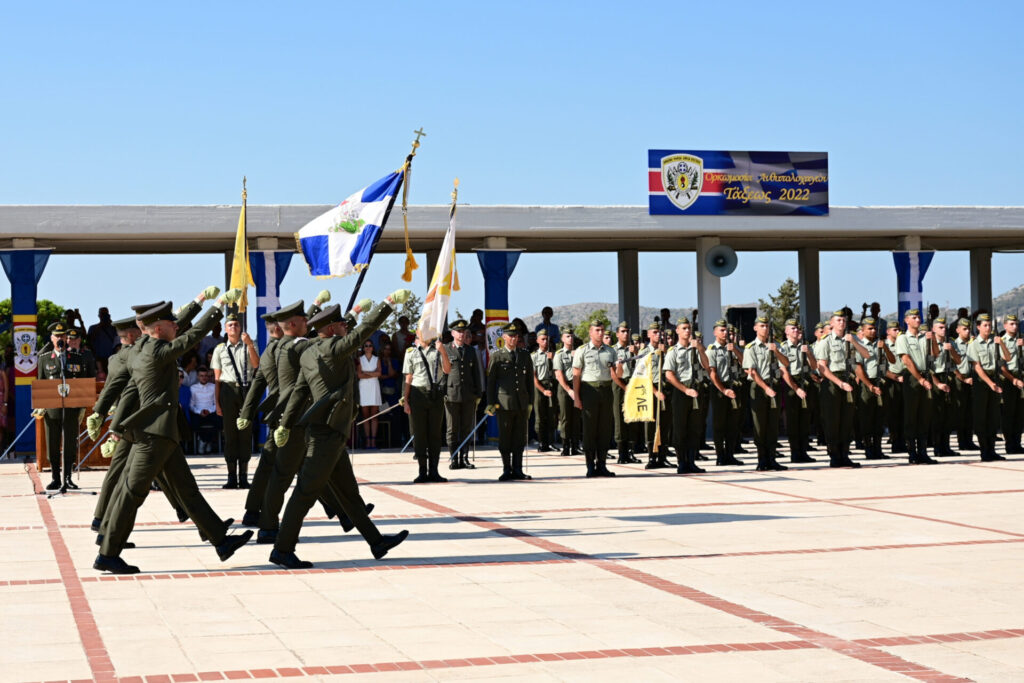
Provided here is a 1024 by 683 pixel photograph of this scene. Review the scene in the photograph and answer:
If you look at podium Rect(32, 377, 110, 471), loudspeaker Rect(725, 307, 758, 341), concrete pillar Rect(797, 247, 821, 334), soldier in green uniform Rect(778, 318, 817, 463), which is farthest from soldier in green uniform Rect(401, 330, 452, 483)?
concrete pillar Rect(797, 247, 821, 334)

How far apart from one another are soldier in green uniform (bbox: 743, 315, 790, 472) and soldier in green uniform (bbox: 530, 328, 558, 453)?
3972mm

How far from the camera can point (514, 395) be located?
16219 mm

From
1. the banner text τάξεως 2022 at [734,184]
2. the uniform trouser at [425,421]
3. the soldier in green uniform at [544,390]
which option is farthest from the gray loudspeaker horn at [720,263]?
the uniform trouser at [425,421]

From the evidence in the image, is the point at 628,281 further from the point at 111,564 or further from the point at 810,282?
the point at 111,564

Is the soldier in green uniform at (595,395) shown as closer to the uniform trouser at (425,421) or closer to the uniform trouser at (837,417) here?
the uniform trouser at (425,421)

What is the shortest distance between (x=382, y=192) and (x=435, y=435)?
3051 mm

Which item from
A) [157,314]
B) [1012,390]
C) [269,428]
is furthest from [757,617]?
[1012,390]

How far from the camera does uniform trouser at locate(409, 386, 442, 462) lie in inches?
630

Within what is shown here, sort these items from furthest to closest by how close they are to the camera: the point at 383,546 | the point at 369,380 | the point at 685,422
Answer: the point at 369,380, the point at 685,422, the point at 383,546

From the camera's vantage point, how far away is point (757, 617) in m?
7.58

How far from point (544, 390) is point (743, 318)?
5.70 m

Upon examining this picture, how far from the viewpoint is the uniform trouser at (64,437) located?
14.9m

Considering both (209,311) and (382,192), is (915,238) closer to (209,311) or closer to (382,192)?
(382,192)

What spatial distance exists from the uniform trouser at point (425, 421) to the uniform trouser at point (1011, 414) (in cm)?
899
